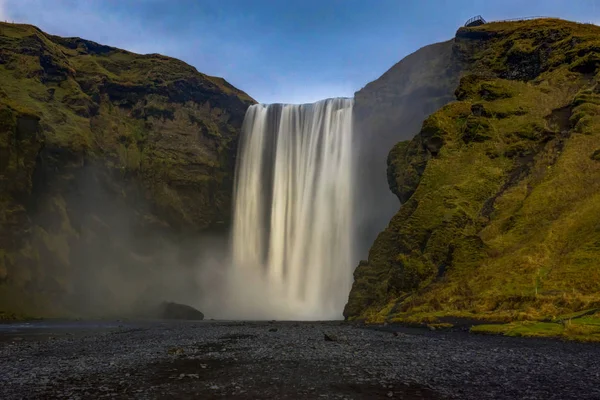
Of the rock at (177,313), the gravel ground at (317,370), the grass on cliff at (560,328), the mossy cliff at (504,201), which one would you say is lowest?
the rock at (177,313)

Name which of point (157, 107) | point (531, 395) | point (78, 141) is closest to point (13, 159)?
point (78, 141)

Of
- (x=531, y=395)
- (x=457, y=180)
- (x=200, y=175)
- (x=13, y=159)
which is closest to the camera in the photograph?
(x=531, y=395)

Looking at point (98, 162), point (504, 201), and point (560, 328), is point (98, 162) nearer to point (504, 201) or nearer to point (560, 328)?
point (504, 201)

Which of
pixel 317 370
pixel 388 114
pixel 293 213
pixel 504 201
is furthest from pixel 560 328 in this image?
pixel 388 114

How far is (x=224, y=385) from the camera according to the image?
14273mm

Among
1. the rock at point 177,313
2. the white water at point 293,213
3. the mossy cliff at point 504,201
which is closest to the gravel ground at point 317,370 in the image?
the mossy cliff at point 504,201

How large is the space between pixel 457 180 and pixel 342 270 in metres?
31.0

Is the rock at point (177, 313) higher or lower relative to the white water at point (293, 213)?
lower

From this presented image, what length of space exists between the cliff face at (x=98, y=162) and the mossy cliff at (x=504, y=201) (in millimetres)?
49929

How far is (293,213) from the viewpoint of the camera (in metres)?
87.6

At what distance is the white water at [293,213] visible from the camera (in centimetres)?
7894

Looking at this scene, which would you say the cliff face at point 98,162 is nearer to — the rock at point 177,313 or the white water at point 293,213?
the white water at point 293,213

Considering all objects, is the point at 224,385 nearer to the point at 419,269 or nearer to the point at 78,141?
the point at 419,269

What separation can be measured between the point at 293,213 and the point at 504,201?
46.1m
